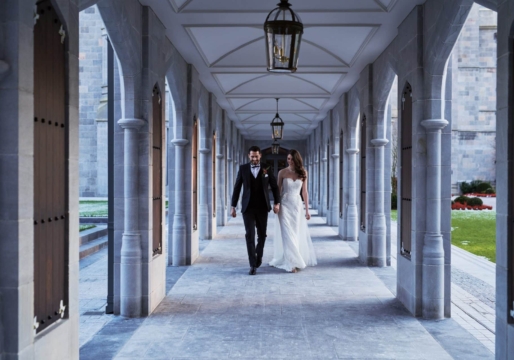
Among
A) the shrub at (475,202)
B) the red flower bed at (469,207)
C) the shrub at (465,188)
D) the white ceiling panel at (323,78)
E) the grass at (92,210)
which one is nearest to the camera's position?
the white ceiling panel at (323,78)

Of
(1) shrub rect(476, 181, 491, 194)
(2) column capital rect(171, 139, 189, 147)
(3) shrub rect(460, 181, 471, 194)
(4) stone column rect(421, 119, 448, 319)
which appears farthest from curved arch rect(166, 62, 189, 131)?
(3) shrub rect(460, 181, 471, 194)

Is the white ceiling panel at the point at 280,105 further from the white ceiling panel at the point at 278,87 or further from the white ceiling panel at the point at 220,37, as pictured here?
the white ceiling panel at the point at 220,37

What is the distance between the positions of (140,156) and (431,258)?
3454 mm

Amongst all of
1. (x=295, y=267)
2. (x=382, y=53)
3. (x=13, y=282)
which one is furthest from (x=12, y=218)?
(x=382, y=53)

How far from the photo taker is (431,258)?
6.23m

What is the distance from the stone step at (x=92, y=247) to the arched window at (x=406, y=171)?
631 centimetres

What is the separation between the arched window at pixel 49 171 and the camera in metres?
3.49

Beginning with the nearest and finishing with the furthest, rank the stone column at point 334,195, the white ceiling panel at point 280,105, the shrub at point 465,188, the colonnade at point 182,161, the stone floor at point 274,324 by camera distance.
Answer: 1. the colonnade at point 182,161
2. the stone floor at point 274,324
3. the white ceiling panel at point 280,105
4. the stone column at point 334,195
5. the shrub at point 465,188

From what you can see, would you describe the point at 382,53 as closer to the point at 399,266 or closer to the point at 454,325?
the point at 399,266

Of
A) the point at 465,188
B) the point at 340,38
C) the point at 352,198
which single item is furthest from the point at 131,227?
the point at 465,188

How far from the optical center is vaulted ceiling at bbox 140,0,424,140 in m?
6.61

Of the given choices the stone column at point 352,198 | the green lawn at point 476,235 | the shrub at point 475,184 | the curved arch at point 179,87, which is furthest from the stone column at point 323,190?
the shrub at point 475,184

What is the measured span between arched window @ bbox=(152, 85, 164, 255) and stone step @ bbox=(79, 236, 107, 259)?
422cm

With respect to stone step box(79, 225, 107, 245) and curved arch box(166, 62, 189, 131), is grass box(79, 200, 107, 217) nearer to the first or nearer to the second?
stone step box(79, 225, 107, 245)
